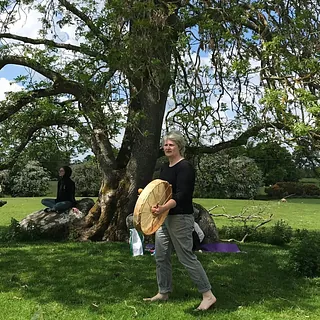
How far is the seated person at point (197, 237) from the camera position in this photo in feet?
31.6

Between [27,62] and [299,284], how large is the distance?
24.7ft

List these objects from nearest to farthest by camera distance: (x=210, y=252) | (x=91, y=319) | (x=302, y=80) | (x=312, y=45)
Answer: (x=91, y=319), (x=302, y=80), (x=312, y=45), (x=210, y=252)

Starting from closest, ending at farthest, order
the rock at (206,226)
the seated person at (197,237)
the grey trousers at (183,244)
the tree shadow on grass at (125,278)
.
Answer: the grey trousers at (183,244) → the tree shadow on grass at (125,278) → the seated person at (197,237) → the rock at (206,226)

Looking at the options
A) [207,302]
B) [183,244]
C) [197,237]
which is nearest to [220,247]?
[197,237]

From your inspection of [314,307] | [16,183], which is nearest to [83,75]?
[314,307]

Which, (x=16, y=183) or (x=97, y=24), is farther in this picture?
(x=16, y=183)

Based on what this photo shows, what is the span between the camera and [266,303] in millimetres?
5879

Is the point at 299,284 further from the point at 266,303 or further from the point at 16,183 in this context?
the point at 16,183

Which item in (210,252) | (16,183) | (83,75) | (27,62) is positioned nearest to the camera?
(83,75)

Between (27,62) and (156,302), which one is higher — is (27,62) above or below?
above

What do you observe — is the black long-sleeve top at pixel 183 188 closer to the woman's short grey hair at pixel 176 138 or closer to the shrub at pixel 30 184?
the woman's short grey hair at pixel 176 138

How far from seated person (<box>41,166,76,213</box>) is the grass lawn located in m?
2.07

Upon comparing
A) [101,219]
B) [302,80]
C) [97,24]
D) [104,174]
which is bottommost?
[101,219]

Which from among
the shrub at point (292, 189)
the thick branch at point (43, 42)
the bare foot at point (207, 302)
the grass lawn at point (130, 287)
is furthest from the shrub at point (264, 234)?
the shrub at point (292, 189)
